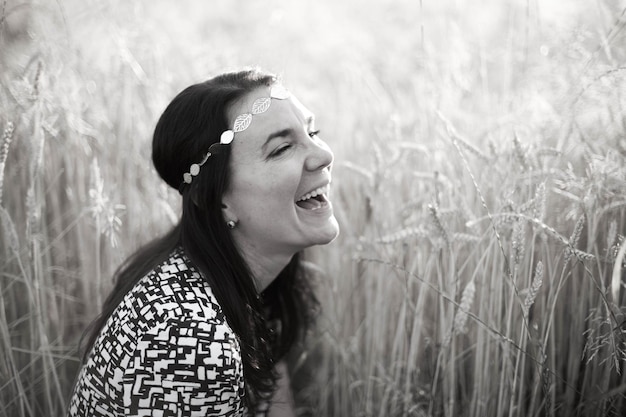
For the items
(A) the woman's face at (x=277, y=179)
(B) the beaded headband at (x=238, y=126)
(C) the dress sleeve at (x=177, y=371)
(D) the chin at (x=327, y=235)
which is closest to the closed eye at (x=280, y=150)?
(A) the woman's face at (x=277, y=179)

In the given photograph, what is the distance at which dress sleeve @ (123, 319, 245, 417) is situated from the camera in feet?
4.06

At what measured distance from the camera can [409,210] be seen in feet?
6.36

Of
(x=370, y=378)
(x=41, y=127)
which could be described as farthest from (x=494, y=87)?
(x=41, y=127)

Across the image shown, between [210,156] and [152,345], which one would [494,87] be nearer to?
[210,156]

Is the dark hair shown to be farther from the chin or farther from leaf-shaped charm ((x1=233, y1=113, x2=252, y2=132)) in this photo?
the chin

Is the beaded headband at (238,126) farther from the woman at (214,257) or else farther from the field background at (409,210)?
the field background at (409,210)

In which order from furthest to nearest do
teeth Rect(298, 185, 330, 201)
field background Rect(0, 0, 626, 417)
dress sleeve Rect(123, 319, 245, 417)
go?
1. teeth Rect(298, 185, 330, 201)
2. field background Rect(0, 0, 626, 417)
3. dress sleeve Rect(123, 319, 245, 417)

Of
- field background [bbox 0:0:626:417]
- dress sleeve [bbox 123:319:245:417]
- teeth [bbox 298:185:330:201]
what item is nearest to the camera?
dress sleeve [bbox 123:319:245:417]

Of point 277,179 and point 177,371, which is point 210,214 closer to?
point 277,179

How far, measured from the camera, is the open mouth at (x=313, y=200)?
1.60m

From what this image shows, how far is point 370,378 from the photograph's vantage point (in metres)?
1.80

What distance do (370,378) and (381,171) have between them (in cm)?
69

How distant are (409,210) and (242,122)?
74 centimetres

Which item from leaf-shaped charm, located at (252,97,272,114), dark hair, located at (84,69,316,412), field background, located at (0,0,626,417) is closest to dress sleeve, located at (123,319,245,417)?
dark hair, located at (84,69,316,412)
